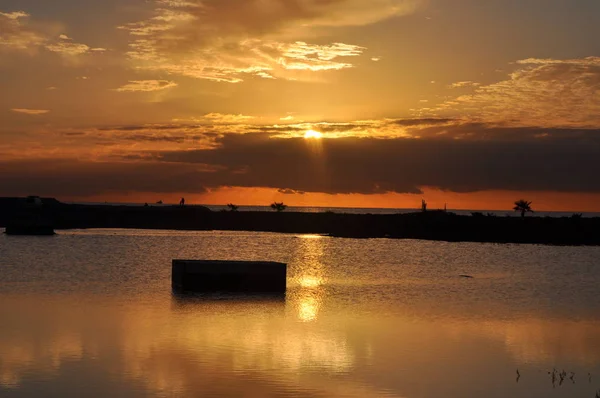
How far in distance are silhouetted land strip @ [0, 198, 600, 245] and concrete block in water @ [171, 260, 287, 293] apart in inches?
2779

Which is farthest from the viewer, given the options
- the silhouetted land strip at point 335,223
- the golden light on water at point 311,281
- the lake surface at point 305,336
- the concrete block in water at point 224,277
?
the silhouetted land strip at point 335,223

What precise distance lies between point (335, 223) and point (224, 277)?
111 m

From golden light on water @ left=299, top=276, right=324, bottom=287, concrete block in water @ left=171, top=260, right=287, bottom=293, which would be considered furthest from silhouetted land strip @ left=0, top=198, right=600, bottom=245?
concrete block in water @ left=171, top=260, right=287, bottom=293

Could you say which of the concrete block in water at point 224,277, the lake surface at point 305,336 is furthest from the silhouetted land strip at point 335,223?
the concrete block in water at point 224,277

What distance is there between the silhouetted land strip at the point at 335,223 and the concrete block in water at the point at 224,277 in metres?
70.6

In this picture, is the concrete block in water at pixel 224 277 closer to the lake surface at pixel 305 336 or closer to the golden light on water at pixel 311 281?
the lake surface at pixel 305 336

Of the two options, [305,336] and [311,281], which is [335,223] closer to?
[311,281]

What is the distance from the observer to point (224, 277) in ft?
136

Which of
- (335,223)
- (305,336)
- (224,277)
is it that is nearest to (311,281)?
(224,277)

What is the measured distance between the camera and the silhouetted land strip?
366 ft

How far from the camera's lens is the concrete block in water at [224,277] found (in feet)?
134

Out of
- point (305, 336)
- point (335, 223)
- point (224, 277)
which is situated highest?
point (335, 223)

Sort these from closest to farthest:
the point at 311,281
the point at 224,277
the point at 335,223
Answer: the point at 224,277 < the point at 311,281 < the point at 335,223

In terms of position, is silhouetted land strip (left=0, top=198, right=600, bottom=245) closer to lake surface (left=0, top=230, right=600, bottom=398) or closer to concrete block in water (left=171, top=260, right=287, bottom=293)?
lake surface (left=0, top=230, right=600, bottom=398)
